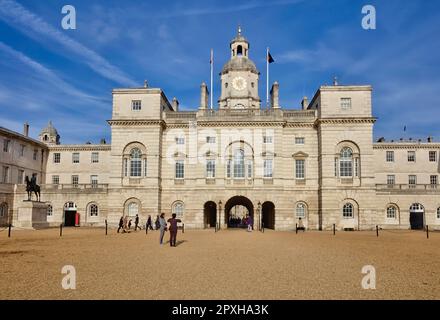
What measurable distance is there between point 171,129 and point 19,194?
71.7 ft

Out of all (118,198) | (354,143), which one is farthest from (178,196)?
(354,143)

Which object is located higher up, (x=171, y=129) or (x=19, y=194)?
(x=171, y=129)

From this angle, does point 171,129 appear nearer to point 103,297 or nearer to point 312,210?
point 312,210

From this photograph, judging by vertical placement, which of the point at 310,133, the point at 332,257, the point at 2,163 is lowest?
the point at 332,257

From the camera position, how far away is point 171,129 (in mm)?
43625

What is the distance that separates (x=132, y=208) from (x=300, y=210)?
62.8 feet

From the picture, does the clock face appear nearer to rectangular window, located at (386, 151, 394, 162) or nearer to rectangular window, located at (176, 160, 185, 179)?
rectangular window, located at (176, 160, 185, 179)

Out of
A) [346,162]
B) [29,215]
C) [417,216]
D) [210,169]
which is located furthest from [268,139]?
[29,215]

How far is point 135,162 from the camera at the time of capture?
A: 140 ft

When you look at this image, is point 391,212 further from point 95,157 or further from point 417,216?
point 95,157

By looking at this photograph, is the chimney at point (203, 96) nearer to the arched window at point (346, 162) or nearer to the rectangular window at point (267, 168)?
the rectangular window at point (267, 168)
